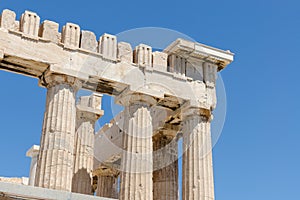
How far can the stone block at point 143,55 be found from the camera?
25.3 metres

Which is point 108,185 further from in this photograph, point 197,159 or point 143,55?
point 143,55

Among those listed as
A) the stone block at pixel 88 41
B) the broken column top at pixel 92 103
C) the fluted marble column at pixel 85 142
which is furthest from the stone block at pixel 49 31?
the broken column top at pixel 92 103

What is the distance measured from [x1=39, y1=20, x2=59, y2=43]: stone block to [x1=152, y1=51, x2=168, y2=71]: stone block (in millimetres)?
5264

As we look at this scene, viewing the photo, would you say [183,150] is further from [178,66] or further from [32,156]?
[32,156]

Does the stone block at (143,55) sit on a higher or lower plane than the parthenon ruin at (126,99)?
higher

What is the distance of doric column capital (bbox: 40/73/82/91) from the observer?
75.0 ft

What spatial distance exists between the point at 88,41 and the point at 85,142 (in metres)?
6.24

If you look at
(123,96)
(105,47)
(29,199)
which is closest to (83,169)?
(123,96)

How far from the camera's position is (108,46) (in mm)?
24703

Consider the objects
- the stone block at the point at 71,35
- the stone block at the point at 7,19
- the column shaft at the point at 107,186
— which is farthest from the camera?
the column shaft at the point at 107,186

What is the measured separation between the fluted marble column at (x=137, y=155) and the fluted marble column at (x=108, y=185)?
909cm

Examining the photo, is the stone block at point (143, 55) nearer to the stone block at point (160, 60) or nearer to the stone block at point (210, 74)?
the stone block at point (160, 60)

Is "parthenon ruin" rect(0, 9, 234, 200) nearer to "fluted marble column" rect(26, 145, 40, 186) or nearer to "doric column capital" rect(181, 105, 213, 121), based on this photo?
"doric column capital" rect(181, 105, 213, 121)

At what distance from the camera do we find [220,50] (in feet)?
88.4
